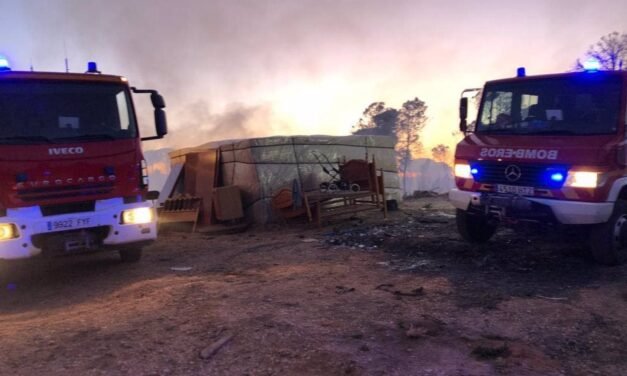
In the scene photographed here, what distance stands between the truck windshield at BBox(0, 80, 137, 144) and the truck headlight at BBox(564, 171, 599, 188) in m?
5.55

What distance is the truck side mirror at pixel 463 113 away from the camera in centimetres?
759

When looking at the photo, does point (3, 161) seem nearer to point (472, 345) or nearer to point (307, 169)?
point (472, 345)

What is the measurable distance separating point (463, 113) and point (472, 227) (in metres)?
1.74

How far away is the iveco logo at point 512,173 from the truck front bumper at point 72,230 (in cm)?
473

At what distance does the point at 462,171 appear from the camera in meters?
7.12

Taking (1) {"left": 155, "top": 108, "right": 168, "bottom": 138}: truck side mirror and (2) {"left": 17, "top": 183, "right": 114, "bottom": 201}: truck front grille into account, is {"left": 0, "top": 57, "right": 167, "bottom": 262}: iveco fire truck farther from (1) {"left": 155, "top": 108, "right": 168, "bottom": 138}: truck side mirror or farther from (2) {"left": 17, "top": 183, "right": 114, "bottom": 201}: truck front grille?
(1) {"left": 155, "top": 108, "right": 168, "bottom": 138}: truck side mirror

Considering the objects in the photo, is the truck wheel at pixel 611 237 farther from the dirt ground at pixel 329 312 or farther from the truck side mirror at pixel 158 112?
the truck side mirror at pixel 158 112

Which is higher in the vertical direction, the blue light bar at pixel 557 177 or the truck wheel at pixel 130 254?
the blue light bar at pixel 557 177

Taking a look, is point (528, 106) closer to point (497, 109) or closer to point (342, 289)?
point (497, 109)

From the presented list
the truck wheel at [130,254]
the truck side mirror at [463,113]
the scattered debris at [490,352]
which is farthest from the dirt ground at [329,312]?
the truck side mirror at [463,113]

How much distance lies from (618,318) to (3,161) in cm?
666

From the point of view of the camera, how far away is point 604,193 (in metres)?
5.89

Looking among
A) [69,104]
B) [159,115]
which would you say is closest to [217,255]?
[159,115]

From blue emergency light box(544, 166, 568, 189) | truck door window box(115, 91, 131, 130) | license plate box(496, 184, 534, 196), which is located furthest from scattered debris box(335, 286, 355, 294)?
truck door window box(115, 91, 131, 130)
